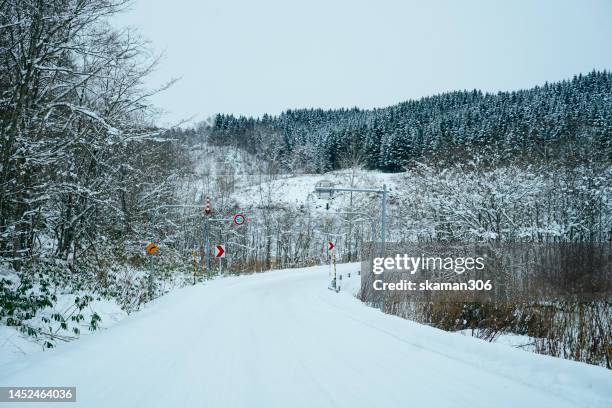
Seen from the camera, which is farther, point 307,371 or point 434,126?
point 434,126

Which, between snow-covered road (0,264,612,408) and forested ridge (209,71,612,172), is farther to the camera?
forested ridge (209,71,612,172)

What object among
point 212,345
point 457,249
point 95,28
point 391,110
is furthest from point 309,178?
point 212,345

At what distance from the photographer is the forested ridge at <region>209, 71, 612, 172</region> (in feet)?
79.1

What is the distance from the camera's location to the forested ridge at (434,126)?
24.1m

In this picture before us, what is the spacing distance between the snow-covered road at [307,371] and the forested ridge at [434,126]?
17315 mm

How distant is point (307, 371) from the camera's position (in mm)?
4969

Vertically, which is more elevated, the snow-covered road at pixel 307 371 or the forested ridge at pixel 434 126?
the forested ridge at pixel 434 126

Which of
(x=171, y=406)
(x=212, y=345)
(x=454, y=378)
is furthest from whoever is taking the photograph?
(x=212, y=345)

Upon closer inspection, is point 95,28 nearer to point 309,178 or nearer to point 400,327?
point 400,327

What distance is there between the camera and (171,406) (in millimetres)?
3746

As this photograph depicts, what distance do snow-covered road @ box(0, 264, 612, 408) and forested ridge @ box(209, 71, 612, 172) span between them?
1732 cm

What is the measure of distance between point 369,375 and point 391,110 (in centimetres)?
9199

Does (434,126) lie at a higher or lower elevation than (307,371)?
higher

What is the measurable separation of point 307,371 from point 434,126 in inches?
2961
